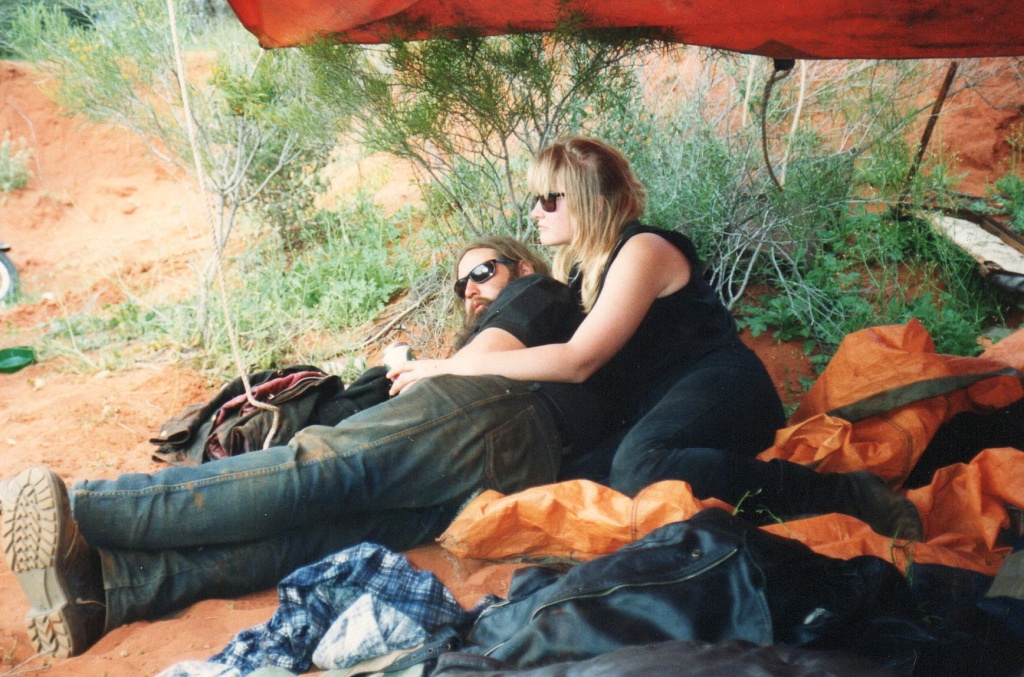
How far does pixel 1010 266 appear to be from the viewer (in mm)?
4637

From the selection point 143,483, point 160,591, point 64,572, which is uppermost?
point 143,483

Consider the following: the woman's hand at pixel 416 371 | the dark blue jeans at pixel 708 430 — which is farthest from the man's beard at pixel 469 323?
the dark blue jeans at pixel 708 430

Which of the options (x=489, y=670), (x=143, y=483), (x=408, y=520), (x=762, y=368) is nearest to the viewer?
(x=489, y=670)

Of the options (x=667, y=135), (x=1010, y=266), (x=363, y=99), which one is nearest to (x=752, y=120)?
(x=667, y=135)

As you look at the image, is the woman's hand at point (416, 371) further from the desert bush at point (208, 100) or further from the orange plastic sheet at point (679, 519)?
the desert bush at point (208, 100)

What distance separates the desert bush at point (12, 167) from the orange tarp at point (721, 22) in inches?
287

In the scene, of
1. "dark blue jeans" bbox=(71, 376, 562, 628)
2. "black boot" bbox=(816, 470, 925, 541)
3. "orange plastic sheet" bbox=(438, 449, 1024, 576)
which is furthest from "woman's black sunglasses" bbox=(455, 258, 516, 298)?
"black boot" bbox=(816, 470, 925, 541)

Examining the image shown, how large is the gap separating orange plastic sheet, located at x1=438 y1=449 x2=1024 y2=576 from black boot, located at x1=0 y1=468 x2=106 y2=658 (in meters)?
1.12

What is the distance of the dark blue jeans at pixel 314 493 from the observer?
2393 mm

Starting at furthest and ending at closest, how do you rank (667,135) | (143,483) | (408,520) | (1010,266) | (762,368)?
(667,135)
(1010,266)
(762,368)
(408,520)
(143,483)

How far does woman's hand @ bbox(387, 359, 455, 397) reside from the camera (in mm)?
2891

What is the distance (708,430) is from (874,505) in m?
0.60

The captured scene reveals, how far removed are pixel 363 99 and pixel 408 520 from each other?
247cm

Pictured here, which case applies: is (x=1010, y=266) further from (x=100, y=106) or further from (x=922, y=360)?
(x=100, y=106)
